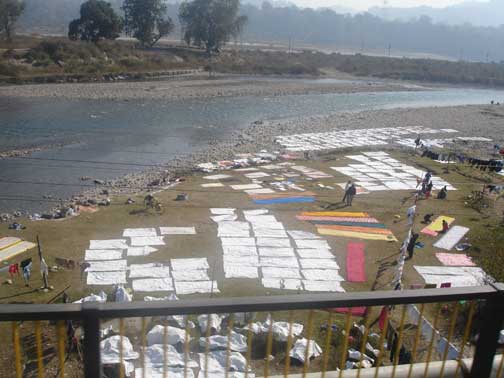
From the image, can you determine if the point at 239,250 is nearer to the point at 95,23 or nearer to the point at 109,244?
the point at 109,244

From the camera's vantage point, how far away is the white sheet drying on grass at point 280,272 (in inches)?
452

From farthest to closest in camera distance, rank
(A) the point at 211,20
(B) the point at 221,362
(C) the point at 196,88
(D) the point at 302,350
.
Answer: (A) the point at 211,20
(C) the point at 196,88
(D) the point at 302,350
(B) the point at 221,362

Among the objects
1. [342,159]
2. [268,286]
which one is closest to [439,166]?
[342,159]

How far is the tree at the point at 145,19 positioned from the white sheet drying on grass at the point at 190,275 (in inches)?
2234

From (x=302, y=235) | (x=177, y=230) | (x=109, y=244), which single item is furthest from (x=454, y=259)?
(x=109, y=244)

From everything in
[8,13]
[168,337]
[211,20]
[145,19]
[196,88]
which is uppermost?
[211,20]

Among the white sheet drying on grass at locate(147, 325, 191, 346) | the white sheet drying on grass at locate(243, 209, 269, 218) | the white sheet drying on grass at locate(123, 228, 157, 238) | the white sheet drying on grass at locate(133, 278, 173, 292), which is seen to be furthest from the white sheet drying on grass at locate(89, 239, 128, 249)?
the white sheet drying on grass at locate(147, 325, 191, 346)

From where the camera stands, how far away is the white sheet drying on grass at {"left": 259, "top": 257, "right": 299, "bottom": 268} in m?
12.0

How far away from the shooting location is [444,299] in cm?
253

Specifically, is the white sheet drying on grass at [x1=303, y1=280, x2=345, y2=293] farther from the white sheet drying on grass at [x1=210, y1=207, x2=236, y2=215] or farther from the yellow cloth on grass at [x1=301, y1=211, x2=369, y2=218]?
the white sheet drying on grass at [x1=210, y1=207, x2=236, y2=215]

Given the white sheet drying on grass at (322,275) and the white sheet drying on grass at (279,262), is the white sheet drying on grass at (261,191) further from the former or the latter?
the white sheet drying on grass at (322,275)

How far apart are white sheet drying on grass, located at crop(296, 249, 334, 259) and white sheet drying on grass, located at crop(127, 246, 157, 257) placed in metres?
3.72

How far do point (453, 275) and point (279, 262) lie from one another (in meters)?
4.21

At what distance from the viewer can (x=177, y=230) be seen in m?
13.9
